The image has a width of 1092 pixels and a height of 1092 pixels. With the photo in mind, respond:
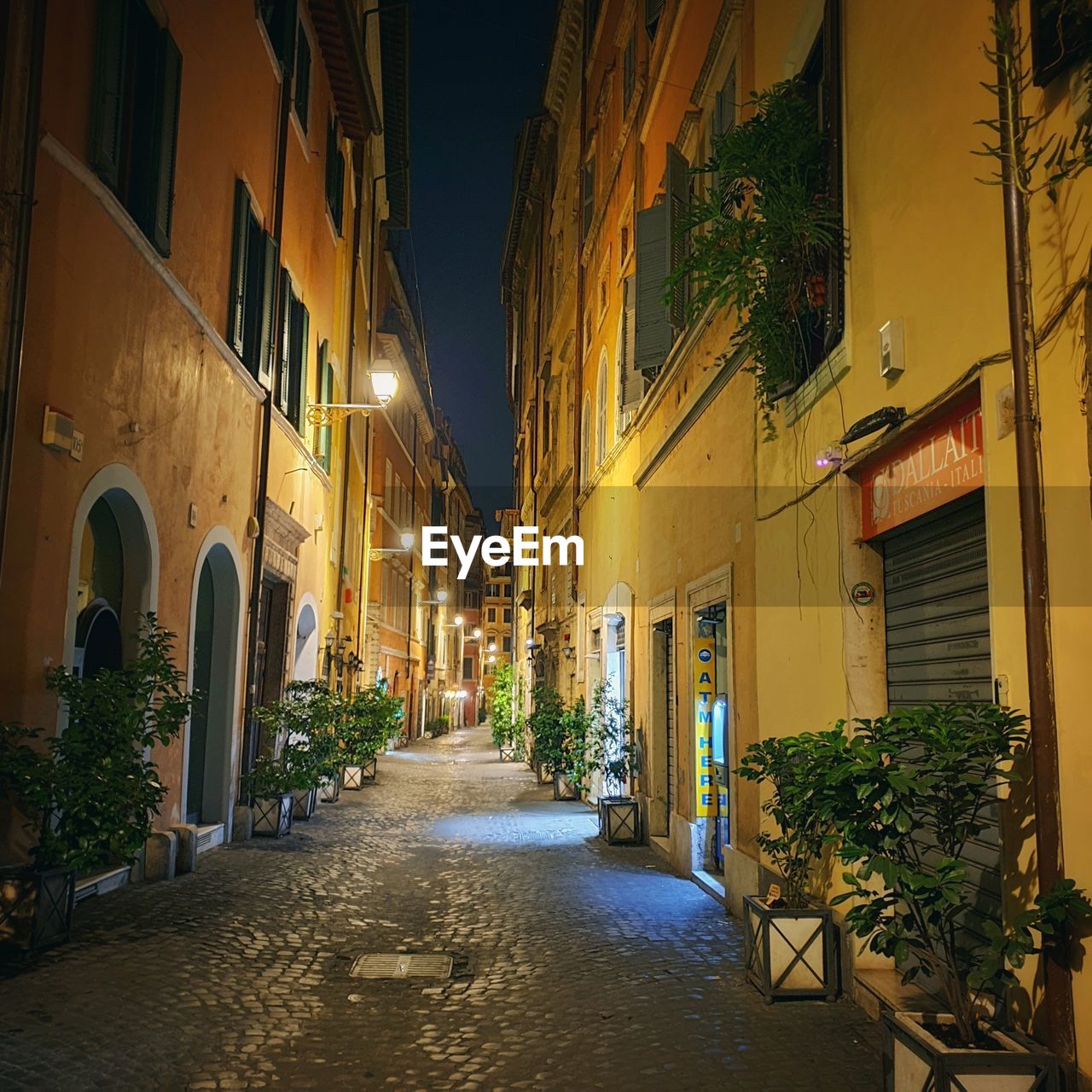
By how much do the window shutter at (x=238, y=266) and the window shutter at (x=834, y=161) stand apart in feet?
22.4

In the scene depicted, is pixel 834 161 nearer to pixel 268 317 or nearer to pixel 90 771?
pixel 90 771

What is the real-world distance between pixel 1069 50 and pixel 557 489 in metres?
18.4

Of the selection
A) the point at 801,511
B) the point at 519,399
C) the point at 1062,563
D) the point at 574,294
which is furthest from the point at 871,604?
the point at 519,399

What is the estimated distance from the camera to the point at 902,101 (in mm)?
5176

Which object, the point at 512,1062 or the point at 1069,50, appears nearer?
the point at 1069,50

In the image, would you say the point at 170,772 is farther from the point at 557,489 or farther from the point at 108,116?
the point at 557,489

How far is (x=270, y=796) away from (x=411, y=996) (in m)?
6.27

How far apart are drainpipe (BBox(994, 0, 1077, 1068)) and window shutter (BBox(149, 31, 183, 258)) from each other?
658cm

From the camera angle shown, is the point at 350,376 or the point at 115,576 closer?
the point at 115,576

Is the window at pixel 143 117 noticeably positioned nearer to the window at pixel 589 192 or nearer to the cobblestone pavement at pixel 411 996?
the cobblestone pavement at pixel 411 996

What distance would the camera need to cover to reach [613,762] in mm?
12789

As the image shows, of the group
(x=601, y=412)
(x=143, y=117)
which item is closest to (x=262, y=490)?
(x=143, y=117)

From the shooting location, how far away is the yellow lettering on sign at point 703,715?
966 centimetres

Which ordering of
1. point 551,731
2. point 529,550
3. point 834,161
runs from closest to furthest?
point 834,161, point 551,731, point 529,550
